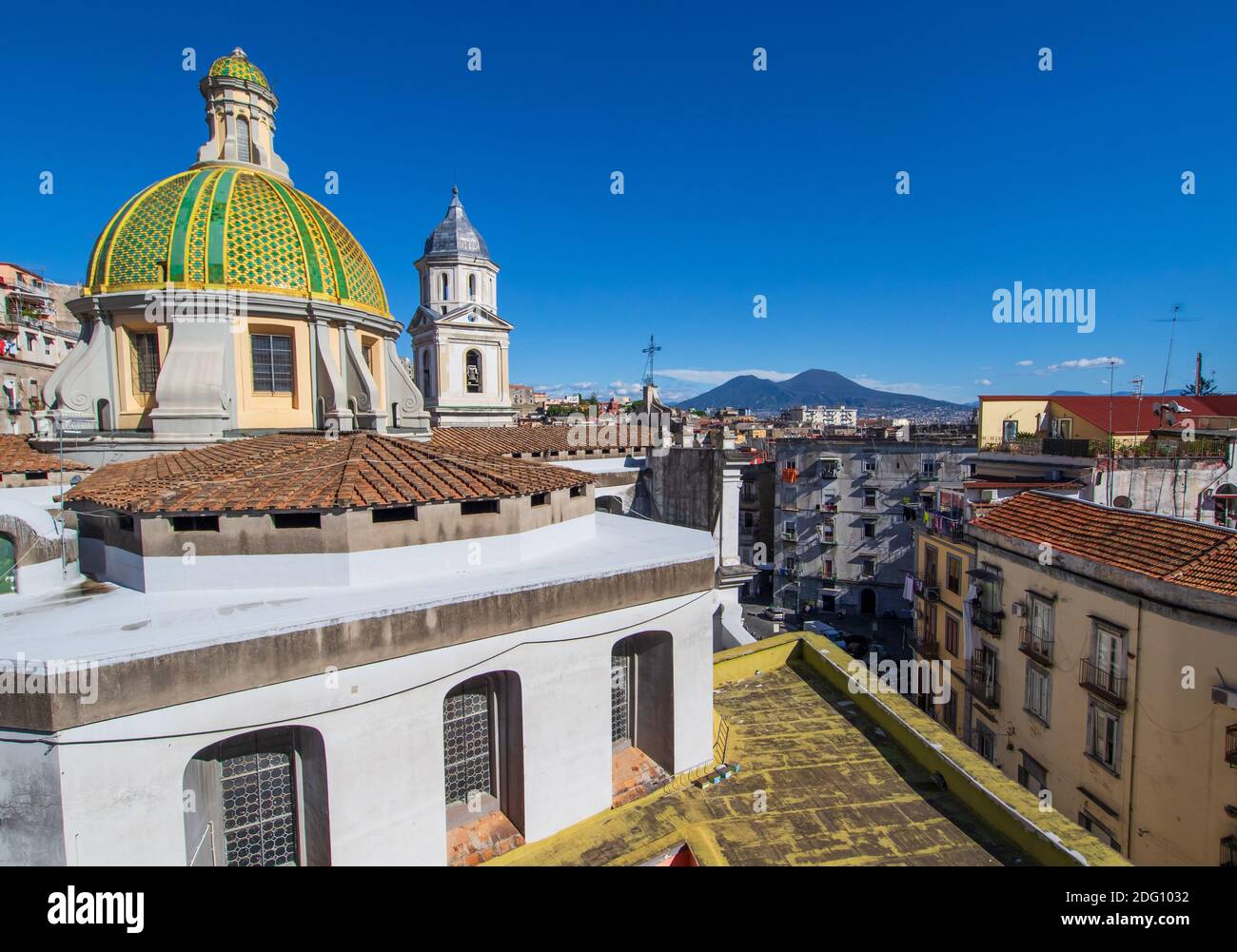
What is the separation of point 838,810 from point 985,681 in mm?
13737

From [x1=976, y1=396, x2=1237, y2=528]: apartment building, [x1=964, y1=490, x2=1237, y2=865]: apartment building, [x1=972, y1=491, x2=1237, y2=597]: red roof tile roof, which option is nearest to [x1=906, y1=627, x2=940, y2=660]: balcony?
[x1=964, y1=490, x2=1237, y2=865]: apartment building

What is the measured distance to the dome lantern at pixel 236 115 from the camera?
61.1 feet

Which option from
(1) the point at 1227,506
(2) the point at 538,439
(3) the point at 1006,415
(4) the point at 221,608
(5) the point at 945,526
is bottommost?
(5) the point at 945,526

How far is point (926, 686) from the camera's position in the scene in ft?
80.9

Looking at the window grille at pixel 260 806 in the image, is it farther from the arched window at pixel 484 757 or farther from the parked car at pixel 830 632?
the parked car at pixel 830 632

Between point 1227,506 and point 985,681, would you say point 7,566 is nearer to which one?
point 985,681

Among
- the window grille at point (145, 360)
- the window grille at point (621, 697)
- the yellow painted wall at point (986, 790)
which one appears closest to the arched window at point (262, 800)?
the window grille at point (621, 697)

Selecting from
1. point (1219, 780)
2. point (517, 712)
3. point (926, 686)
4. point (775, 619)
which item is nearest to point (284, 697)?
point (517, 712)

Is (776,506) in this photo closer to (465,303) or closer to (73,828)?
(465,303)

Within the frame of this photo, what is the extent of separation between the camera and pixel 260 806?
780cm

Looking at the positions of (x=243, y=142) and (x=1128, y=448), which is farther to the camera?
(x=1128, y=448)

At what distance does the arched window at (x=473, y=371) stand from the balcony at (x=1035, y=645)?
80.7 ft

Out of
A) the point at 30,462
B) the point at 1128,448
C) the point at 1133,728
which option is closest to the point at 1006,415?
the point at 1128,448
